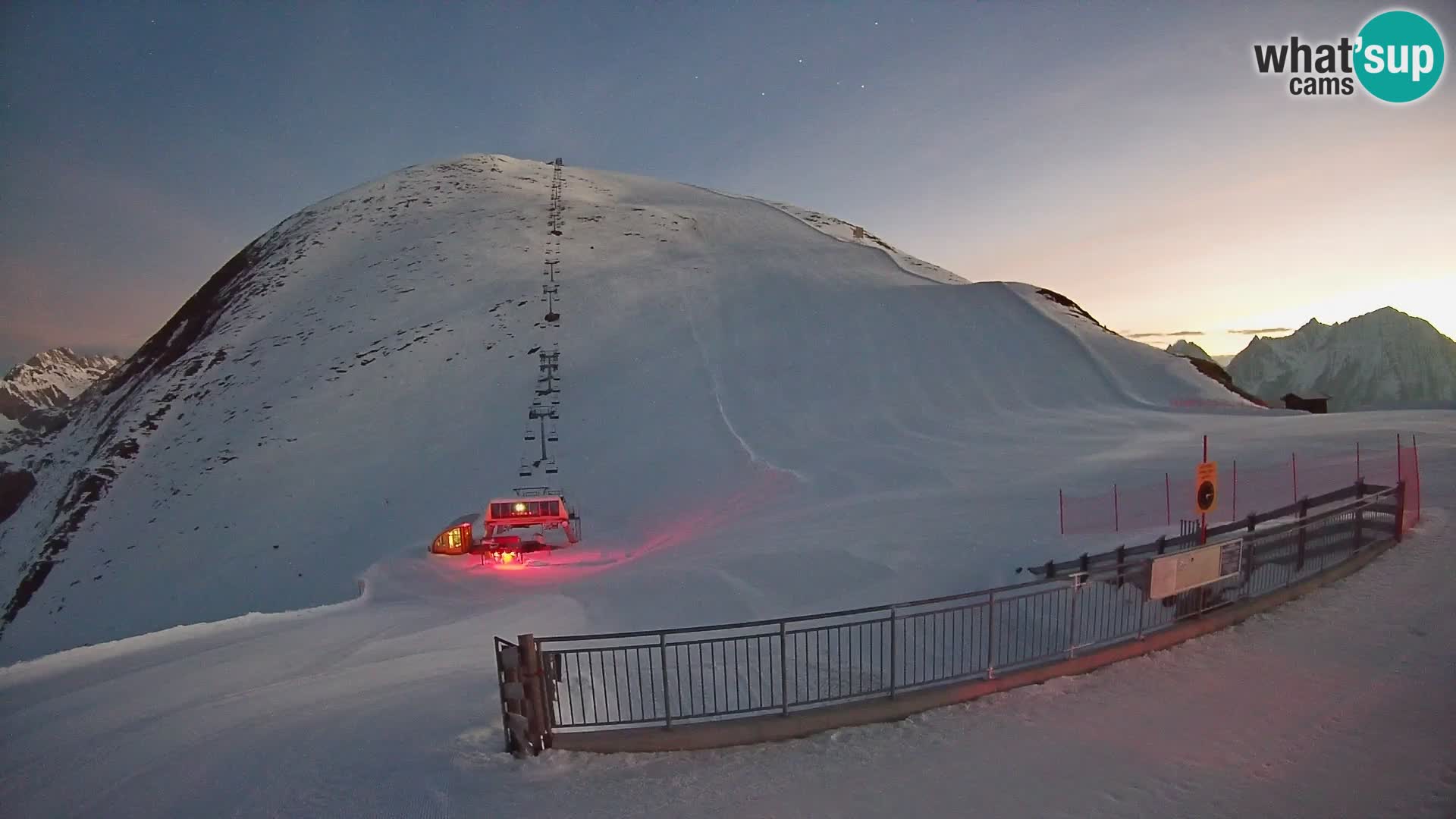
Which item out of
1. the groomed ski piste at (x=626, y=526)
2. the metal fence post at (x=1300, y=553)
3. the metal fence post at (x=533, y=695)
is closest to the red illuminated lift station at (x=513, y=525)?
the groomed ski piste at (x=626, y=526)

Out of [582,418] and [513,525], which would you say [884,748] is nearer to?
[513,525]

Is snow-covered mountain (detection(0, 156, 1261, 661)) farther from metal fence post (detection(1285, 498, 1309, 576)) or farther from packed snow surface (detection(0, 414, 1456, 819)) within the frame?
packed snow surface (detection(0, 414, 1456, 819))

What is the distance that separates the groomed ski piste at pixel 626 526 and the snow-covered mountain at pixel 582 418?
0.79 feet

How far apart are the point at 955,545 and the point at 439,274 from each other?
4329cm

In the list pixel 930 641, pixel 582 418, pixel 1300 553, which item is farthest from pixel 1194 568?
pixel 582 418

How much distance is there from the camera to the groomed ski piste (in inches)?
260

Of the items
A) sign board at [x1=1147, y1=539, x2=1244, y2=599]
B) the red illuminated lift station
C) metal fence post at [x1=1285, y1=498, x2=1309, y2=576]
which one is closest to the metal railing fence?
metal fence post at [x1=1285, y1=498, x2=1309, y2=576]

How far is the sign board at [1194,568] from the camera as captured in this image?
864cm

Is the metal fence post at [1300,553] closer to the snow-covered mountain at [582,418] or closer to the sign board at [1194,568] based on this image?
the sign board at [1194,568]

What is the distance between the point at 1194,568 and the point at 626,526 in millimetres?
20515

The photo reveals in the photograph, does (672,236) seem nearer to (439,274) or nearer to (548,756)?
(439,274)

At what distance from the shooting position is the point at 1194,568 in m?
9.09

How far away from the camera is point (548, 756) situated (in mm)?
7055

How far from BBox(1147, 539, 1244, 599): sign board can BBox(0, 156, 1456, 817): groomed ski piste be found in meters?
0.80
